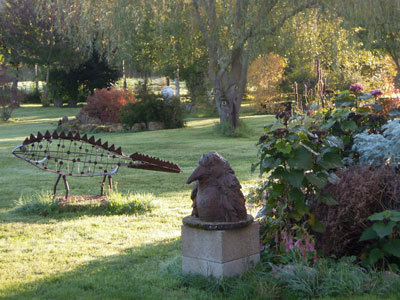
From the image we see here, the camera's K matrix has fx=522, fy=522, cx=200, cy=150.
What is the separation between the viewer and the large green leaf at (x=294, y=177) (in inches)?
170

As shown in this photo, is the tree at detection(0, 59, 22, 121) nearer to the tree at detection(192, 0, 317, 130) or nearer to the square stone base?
the tree at detection(192, 0, 317, 130)

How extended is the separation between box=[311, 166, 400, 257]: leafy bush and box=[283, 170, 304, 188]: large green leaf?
51cm

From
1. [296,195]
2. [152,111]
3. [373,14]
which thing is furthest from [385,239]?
[152,111]

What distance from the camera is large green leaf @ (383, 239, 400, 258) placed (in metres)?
4.21

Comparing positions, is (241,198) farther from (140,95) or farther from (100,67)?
(100,67)

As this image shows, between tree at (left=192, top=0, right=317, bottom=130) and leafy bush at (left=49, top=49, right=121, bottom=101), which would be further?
leafy bush at (left=49, top=49, right=121, bottom=101)

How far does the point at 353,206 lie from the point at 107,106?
20.6m

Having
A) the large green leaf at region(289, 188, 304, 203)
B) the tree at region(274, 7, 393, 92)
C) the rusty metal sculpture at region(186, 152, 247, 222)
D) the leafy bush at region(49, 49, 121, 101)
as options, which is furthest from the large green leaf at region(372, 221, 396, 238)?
the leafy bush at region(49, 49, 121, 101)

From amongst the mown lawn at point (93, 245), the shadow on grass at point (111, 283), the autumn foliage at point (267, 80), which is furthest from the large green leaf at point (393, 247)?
the autumn foliage at point (267, 80)

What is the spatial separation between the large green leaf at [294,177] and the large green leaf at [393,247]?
34.4 inches

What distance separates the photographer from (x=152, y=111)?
23.0 meters

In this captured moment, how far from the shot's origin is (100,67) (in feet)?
125

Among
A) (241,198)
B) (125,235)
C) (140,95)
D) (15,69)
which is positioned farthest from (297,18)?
(15,69)

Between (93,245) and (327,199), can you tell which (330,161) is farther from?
(93,245)
